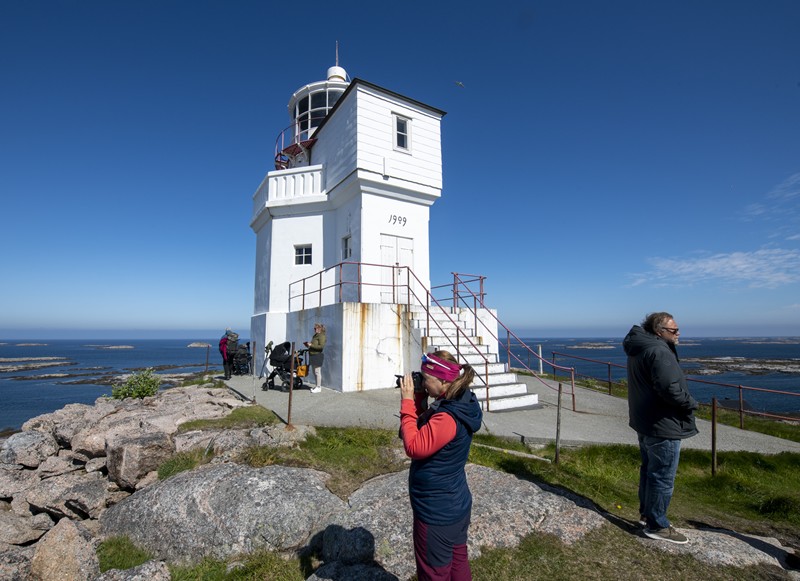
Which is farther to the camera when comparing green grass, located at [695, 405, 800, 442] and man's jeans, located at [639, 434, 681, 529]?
green grass, located at [695, 405, 800, 442]

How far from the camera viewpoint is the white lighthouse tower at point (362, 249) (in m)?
11.0

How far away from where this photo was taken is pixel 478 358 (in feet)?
34.1

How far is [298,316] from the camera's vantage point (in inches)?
519

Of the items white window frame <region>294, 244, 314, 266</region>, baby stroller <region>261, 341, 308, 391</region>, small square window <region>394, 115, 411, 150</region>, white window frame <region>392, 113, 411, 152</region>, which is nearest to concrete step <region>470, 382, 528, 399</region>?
baby stroller <region>261, 341, 308, 391</region>

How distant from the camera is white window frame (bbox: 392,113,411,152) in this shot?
13.5m

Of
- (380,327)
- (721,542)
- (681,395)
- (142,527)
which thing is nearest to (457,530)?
(681,395)

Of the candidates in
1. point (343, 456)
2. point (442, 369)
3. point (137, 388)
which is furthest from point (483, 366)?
point (137, 388)

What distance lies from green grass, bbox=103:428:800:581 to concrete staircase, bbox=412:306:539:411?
2.32 metres

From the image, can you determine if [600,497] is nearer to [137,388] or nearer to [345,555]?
[345,555]

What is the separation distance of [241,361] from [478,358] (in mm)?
9695

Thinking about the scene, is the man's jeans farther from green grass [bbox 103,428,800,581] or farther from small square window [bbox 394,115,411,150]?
small square window [bbox 394,115,411,150]

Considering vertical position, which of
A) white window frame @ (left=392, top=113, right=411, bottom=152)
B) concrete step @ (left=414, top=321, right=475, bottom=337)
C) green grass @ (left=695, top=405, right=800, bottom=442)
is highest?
white window frame @ (left=392, top=113, right=411, bottom=152)

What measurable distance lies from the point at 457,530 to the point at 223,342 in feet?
46.3

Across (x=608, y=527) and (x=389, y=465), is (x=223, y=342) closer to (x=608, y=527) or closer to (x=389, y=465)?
(x=389, y=465)
